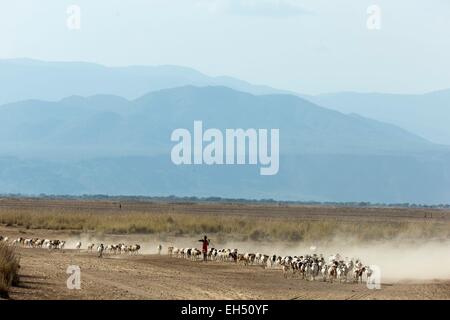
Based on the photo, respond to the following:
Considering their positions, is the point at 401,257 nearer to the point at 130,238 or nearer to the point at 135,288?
the point at 130,238

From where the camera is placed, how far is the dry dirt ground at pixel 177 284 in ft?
85.3

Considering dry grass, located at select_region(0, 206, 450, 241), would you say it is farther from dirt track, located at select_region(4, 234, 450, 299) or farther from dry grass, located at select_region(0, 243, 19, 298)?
dry grass, located at select_region(0, 243, 19, 298)

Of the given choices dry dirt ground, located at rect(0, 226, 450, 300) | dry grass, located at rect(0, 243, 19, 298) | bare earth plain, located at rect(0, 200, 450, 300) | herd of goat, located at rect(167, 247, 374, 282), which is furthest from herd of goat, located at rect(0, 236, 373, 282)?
dry grass, located at rect(0, 243, 19, 298)

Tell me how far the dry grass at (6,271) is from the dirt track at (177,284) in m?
0.26

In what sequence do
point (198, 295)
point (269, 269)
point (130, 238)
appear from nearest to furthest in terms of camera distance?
point (198, 295), point (269, 269), point (130, 238)

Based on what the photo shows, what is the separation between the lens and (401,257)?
47.5 metres

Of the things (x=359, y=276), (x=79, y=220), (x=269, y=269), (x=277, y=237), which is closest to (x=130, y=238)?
(x=277, y=237)

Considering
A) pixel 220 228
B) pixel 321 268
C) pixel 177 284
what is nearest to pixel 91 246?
pixel 321 268

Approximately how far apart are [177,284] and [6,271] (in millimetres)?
5204

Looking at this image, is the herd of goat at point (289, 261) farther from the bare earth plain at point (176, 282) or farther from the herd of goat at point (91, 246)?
the bare earth plain at point (176, 282)

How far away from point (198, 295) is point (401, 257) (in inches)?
895

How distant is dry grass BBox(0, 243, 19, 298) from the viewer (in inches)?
942

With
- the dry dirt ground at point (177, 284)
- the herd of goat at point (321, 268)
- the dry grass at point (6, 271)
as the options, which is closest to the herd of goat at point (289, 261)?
the herd of goat at point (321, 268)

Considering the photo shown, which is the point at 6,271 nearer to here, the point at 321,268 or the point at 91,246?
the point at 321,268
